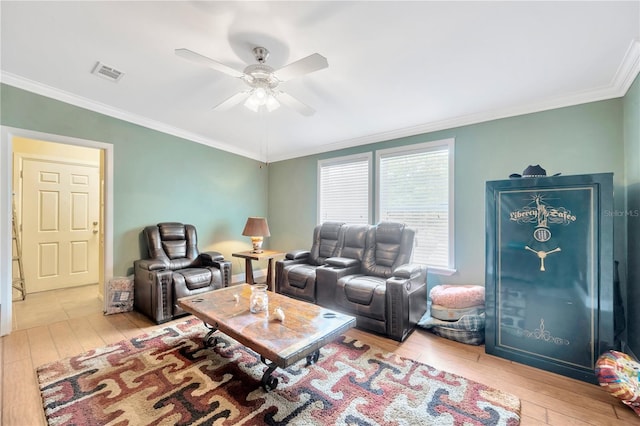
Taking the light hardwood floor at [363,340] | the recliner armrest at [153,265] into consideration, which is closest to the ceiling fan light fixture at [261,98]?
the recliner armrest at [153,265]

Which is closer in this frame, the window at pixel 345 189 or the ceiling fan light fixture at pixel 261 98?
the ceiling fan light fixture at pixel 261 98

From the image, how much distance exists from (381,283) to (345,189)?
78.1 inches

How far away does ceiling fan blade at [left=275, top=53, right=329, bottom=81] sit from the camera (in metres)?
1.83

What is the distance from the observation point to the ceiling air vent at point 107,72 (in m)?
2.68

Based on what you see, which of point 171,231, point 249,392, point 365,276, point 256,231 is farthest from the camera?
point 256,231

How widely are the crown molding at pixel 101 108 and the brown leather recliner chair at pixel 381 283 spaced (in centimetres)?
288

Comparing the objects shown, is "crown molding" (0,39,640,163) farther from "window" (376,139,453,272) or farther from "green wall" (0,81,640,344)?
"window" (376,139,453,272)

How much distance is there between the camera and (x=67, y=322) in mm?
3102

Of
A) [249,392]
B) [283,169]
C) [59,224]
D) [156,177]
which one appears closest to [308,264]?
[283,169]

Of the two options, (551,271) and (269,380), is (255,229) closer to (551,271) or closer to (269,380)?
(269,380)

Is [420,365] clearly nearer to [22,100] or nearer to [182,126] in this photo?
[182,126]

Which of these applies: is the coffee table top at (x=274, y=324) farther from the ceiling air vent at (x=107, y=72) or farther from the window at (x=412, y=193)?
the ceiling air vent at (x=107, y=72)

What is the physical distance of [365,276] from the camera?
3.32 meters

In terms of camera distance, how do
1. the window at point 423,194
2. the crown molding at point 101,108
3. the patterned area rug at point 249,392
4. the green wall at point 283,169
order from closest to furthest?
the patterned area rug at point 249,392 → the green wall at point 283,169 → the crown molding at point 101,108 → the window at point 423,194
